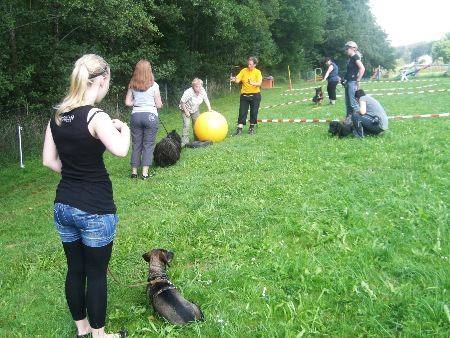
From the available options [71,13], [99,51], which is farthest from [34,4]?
[99,51]

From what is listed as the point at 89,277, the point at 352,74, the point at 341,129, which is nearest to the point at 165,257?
the point at 89,277

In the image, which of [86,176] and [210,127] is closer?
[86,176]

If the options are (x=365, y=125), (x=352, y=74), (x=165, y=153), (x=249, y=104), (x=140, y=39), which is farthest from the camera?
(x=140, y=39)

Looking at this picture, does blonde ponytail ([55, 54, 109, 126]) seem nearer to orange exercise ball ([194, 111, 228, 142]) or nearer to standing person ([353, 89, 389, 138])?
standing person ([353, 89, 389, 138])

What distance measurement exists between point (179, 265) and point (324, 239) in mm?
1418

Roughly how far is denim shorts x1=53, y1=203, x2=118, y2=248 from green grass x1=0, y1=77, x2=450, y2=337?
82 cm

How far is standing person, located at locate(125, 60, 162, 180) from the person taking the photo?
7.31 metres

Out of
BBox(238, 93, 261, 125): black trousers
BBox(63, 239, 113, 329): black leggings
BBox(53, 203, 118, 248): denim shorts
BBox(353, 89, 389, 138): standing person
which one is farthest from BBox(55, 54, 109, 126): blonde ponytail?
BBox(238, 93, 261, 125): black trousers

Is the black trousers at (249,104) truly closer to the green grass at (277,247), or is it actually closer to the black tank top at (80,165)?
the green grass at (277,247)

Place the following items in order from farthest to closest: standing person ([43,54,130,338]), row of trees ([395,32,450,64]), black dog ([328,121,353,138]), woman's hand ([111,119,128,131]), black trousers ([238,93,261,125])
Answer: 1. row of trees ([395,32,450,64])
2. black trousers ([238,93,261,125])
3. black dog ([328,121,353,138])
4. woman's hand ([111,119,128,131])
5. standing person ([43,54,130,338])

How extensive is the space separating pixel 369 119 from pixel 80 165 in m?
7.06

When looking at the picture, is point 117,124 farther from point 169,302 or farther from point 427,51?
point 427,51

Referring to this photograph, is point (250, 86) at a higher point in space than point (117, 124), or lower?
higher

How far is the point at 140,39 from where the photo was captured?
16688mm
